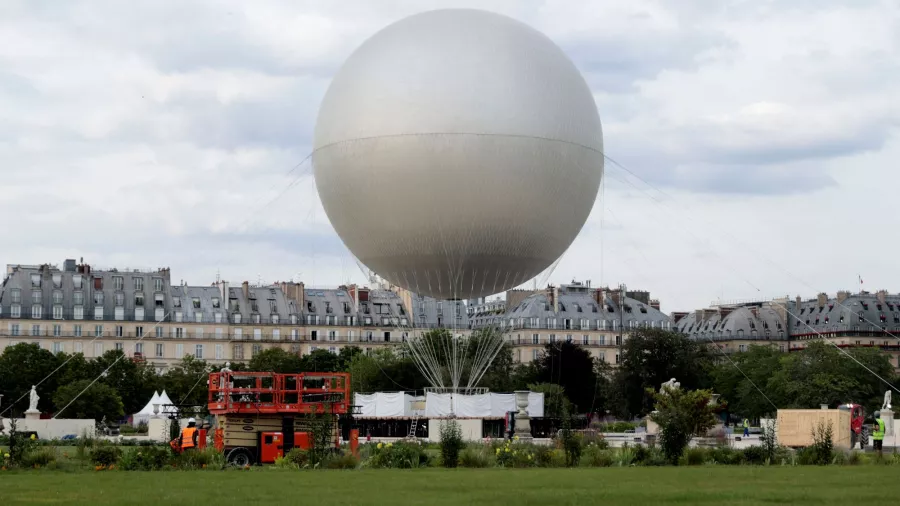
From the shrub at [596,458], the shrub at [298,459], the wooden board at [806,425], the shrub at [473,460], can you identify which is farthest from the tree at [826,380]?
the shrub at [298,459]

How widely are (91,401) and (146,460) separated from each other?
60180 millimetres

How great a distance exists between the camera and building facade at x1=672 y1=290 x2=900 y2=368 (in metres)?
147

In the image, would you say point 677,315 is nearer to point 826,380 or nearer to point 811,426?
point 826,380

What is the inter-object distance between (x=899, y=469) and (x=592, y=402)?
8125cm

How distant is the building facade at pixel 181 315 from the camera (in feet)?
403

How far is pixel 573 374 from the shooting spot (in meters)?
110

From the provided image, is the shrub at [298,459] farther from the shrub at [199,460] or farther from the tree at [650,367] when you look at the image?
the tree at [650,367]

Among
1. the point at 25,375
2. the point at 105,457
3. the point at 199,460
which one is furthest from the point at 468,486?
the point at 25,375

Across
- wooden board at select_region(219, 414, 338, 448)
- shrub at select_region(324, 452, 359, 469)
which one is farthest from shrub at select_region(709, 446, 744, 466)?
wooden board at select_region(219, 414, 338, 448)

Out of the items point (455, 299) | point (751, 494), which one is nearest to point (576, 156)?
point (455, 299)

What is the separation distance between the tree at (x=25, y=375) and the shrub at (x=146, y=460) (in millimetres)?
69166

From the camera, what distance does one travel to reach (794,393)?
101438 millimetres

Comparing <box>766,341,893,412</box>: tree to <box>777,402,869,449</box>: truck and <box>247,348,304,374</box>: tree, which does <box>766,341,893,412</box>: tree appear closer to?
<box>247,348,304,374</box>: tree

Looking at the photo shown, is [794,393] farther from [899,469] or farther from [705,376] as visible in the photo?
[899,469]
